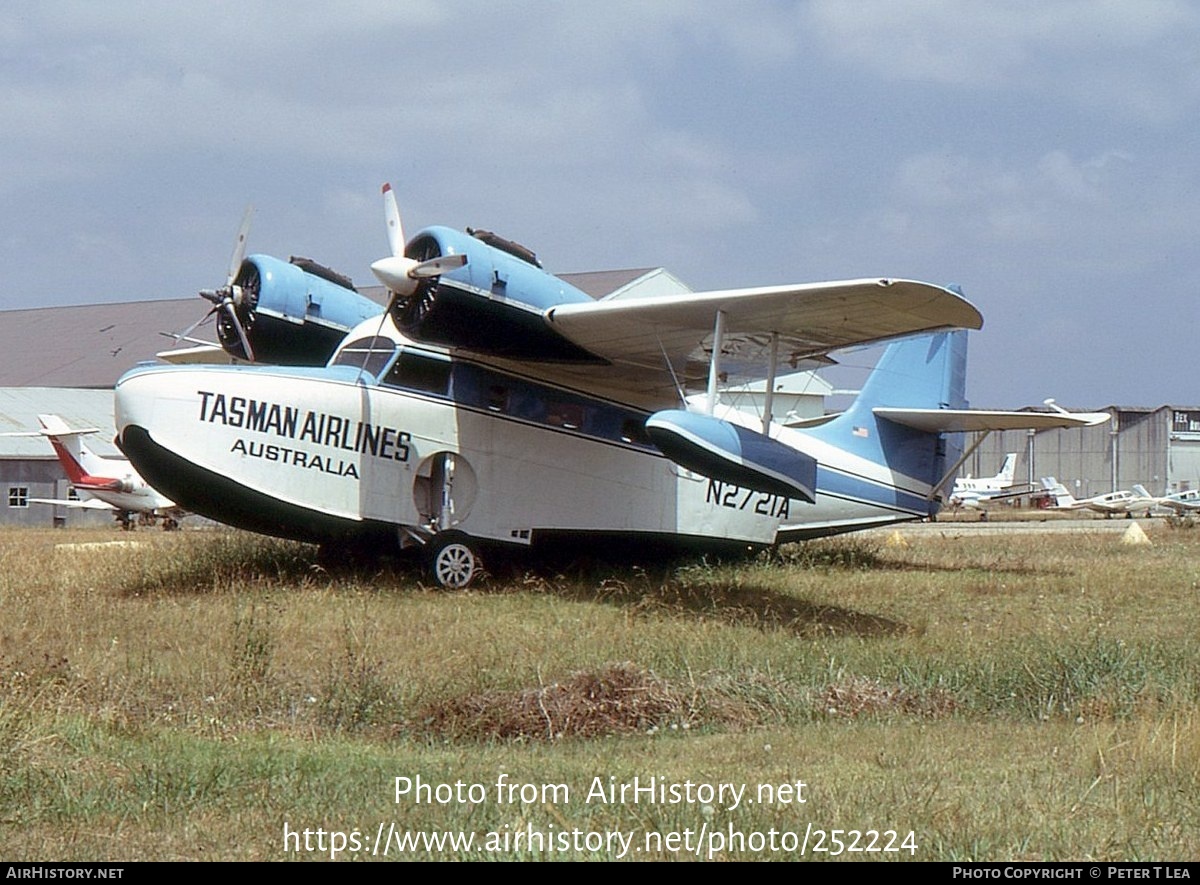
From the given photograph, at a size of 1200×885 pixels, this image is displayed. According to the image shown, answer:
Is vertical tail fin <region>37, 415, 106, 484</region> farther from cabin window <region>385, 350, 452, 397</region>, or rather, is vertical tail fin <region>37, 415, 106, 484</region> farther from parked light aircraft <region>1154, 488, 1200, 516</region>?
parked light aircraft <region>1154, 488, 1200, 516</region>

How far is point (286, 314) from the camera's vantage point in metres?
17.8

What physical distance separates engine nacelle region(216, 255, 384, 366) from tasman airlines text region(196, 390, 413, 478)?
3.00 metres

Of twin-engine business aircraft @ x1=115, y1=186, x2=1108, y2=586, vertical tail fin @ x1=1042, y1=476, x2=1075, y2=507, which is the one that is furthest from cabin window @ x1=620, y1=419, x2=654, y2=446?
vertical tail fin @ x1=1042, y1=476, x2=1075, y2=507

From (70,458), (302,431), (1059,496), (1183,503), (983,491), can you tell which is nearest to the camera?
(302,431)

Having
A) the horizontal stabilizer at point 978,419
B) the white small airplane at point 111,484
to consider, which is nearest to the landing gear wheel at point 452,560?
the horizontal stabilizer at point 978,419

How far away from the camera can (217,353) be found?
20531 millimetres

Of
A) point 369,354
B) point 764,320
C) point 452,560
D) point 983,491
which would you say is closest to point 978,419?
point 764,320

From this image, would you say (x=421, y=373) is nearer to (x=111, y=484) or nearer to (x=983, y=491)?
(x=111, y=484)

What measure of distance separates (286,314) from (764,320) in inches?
270

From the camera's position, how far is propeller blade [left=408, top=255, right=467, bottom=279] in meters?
14.5

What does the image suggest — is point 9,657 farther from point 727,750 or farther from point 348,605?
point 727,750

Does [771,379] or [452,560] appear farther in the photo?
[452,560]
